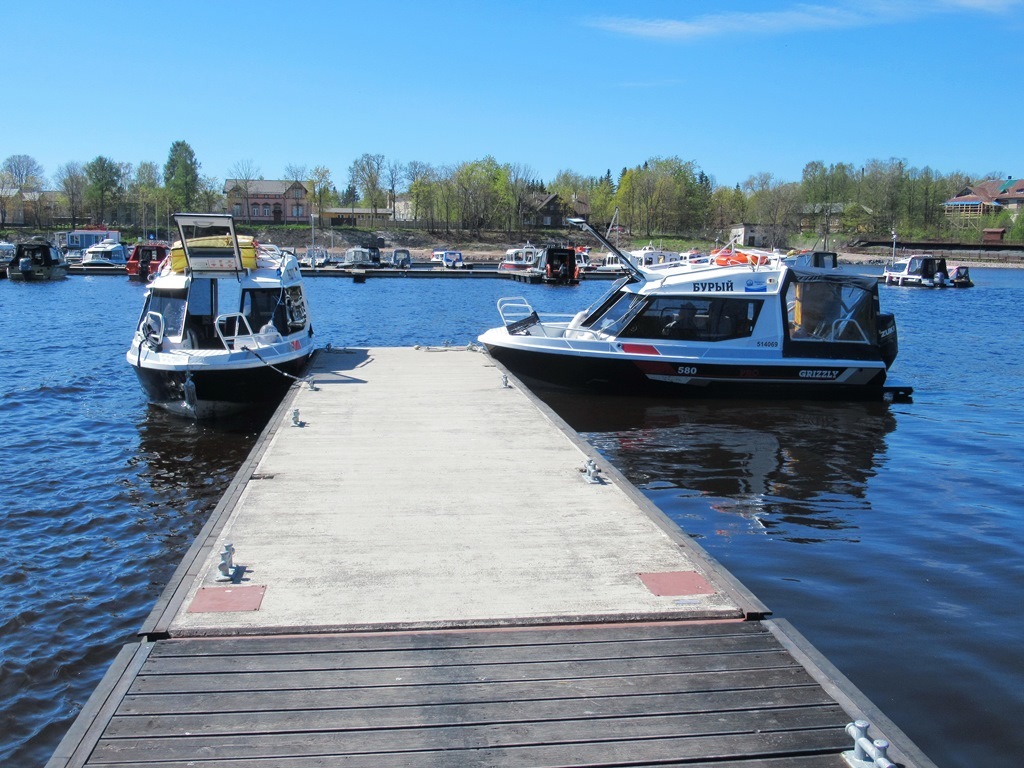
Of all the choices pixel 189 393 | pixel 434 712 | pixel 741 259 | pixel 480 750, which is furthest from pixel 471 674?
pixel 741 259

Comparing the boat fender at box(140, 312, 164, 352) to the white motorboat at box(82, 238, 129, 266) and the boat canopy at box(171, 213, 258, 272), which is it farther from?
the white motorboat at box(82, 238, 129, 266)

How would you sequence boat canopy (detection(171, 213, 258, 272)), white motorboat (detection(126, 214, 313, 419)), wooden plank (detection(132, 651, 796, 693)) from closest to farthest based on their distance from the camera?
wooden plank (detection(132, 651, 796, 693)) < white motorboat (detection(126, 214, 313, 419)) < boat canopy (detection(171, 213, 258, 272))

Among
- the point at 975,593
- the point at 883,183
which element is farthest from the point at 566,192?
the point at 975,593

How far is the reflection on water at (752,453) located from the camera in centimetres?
1198

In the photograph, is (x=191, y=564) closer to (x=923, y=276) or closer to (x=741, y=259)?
(x=741, y=259)

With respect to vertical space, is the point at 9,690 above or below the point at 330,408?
below

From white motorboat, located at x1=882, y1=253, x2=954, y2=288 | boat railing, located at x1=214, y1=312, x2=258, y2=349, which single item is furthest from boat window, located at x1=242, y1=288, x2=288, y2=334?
white motorboat, located at x1=882, y1=253, x2=954, y2=288

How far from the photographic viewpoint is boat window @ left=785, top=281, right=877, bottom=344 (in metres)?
18.9

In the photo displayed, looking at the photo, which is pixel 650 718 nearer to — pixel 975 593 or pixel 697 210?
pixel 975 593

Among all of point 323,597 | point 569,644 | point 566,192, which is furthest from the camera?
point 566,192

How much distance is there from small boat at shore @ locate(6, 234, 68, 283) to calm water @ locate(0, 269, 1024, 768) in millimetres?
42677

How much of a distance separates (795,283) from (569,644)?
1486 cm

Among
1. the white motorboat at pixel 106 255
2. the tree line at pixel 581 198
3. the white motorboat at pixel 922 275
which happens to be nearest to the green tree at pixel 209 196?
the tree line at pixel 581 198

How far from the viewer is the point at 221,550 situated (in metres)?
7.02
